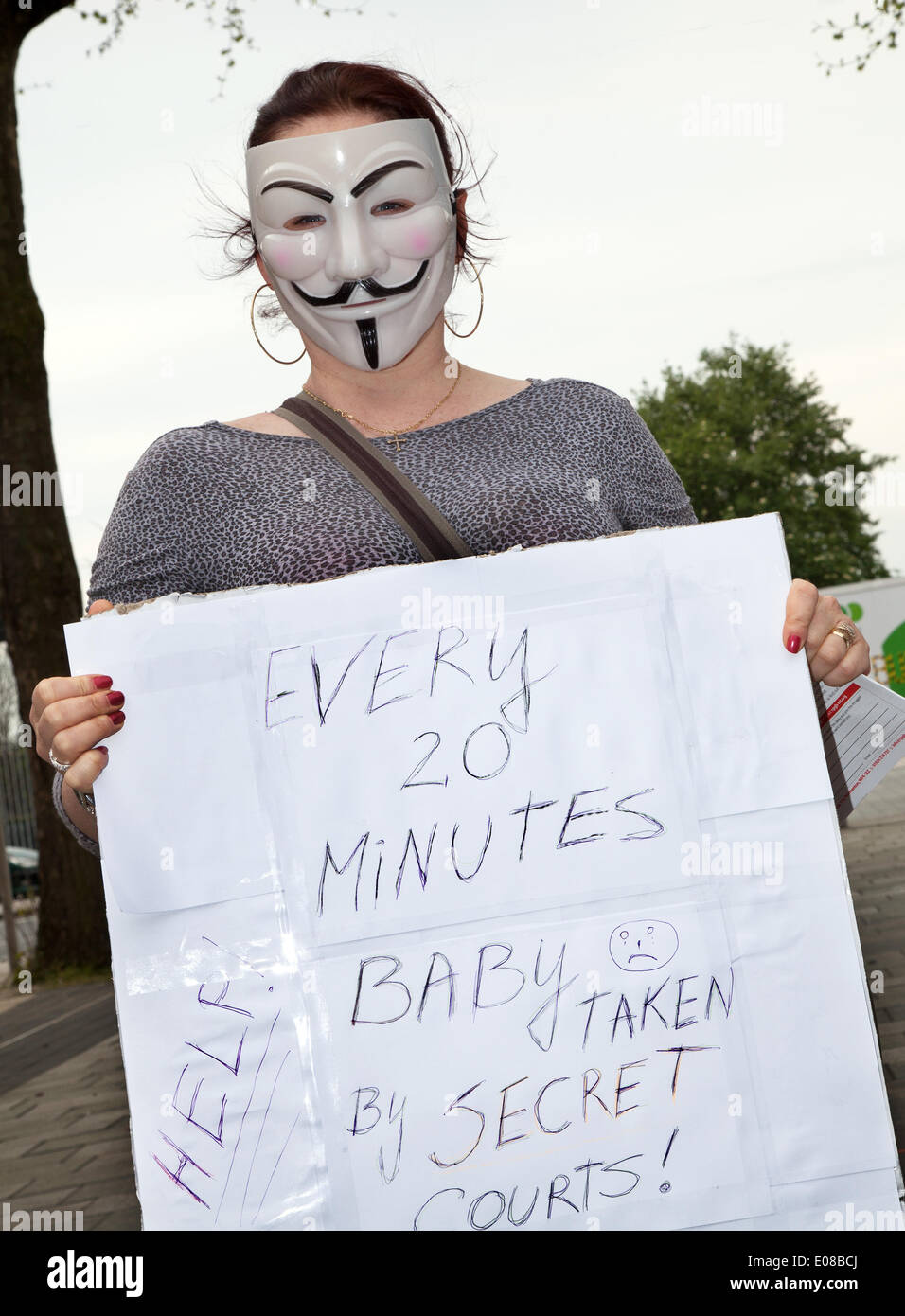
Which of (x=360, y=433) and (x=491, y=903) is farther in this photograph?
(x=360, y=433)

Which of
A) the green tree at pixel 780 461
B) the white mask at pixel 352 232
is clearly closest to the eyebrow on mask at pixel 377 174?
the white mask at pixel 352 232

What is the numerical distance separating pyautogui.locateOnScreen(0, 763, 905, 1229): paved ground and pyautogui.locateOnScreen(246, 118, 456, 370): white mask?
2.96m

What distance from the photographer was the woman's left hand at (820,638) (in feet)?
5.73

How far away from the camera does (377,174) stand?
7.51ft

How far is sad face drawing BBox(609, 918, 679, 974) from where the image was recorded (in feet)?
5.69

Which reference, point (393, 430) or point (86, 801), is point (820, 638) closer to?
point (393, 430)

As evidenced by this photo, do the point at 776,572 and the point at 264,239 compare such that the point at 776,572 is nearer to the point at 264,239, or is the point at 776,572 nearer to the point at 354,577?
the point at 354,577

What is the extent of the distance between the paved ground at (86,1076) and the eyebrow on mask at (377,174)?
312cm

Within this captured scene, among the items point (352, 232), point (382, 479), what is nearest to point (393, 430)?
point (382, 479)

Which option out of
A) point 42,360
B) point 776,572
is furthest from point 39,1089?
point 776,572

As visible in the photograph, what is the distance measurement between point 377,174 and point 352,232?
103 millimetres

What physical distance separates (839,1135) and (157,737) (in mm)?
996

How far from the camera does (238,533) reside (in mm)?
2018
